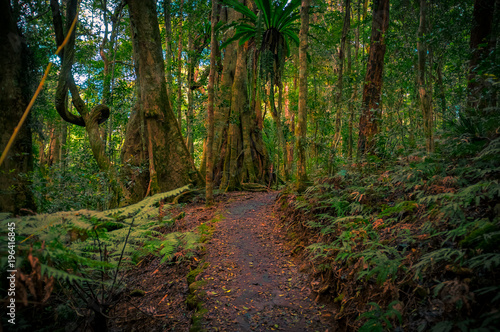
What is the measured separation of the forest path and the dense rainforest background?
0.19 meters

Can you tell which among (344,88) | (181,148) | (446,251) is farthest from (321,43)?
(446,251)

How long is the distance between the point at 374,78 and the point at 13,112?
8198 mm

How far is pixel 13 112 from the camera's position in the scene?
17.9 ft

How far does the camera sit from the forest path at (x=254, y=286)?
267 cm

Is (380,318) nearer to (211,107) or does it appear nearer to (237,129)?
(211,107)

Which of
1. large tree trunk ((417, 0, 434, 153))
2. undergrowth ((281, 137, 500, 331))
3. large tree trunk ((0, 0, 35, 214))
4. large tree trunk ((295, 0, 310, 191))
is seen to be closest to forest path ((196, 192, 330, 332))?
undergrowth ((281, 137, 500, 331))

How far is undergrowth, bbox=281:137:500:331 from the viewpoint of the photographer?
5.98ft

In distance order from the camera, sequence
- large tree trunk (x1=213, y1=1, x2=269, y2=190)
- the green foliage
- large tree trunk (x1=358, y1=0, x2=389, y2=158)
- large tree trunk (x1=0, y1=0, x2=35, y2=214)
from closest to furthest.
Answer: the green foliage < large tree trunk (x1=0, y1=0, x2=35, y2=214) < large tree trunk (x1=358, y1=0, x2=389, y2=158) < large tree trunk (x1=213, y1=1, x2=269, y2=190)

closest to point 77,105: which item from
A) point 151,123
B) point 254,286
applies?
point 151,123

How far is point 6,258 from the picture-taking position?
150 cm

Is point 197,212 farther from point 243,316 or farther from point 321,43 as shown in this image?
point 321,43

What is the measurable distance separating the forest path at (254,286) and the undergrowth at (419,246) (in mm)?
298

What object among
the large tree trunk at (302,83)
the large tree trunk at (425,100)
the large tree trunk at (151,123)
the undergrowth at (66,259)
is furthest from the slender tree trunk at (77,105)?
the large tree trunk at (425,100)

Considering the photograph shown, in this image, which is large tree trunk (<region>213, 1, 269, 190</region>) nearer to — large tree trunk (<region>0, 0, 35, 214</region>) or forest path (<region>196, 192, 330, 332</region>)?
forest path (<region>196, 192, 330, 332</region>)
